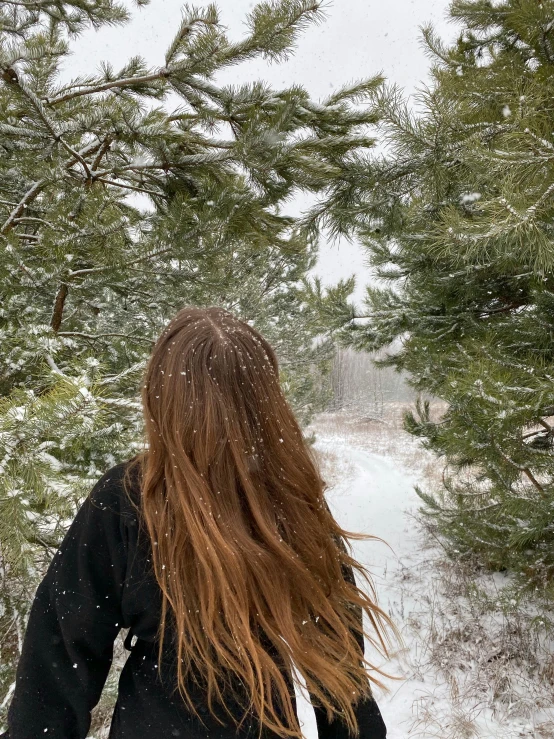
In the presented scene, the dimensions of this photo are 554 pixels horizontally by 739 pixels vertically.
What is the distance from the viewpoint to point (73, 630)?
1.14 m

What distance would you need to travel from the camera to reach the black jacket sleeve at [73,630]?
114 cm

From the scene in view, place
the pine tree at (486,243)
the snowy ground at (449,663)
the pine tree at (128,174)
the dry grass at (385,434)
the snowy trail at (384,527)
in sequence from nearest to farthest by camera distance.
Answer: the pine tree at (486,243) < the pine tree at (128,174) < the snowy ground at (449,663) < the snowy trail at (384,527) < the dry grass at (385,434)

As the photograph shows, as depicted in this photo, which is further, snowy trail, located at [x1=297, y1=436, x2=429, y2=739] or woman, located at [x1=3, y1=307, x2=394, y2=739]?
snowy trail, located at [x1=297, y1=436, x2=429, y2=739]

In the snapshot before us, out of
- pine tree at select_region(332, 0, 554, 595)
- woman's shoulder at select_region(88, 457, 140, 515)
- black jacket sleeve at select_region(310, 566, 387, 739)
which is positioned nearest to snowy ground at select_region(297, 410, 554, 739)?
pine tree at select_region(332, 0, 554, 595)

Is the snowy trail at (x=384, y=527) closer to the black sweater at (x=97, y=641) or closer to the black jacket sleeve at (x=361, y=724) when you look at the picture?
the black jacket sleeve at (x=361, y=724)

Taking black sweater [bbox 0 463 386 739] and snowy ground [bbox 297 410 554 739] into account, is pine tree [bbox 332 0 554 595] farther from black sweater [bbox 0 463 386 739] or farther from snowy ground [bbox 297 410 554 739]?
black sweater [bbox 0 463 386 739]

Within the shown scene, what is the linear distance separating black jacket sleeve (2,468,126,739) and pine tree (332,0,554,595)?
1.73 m

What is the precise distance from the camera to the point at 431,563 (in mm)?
6891

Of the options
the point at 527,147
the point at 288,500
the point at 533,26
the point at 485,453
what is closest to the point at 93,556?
the point at 288,500

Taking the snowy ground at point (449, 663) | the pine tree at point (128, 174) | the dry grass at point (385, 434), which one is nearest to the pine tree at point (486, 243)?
the pine tree at point (128, 174)

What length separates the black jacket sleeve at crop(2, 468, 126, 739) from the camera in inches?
45.1

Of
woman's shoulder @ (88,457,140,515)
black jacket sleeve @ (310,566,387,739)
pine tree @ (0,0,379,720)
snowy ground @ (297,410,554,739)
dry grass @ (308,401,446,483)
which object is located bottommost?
dry grass @ (308,401,446,483)

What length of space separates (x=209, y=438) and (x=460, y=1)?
478 centimetres

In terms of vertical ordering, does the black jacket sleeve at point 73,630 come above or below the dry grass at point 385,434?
above
